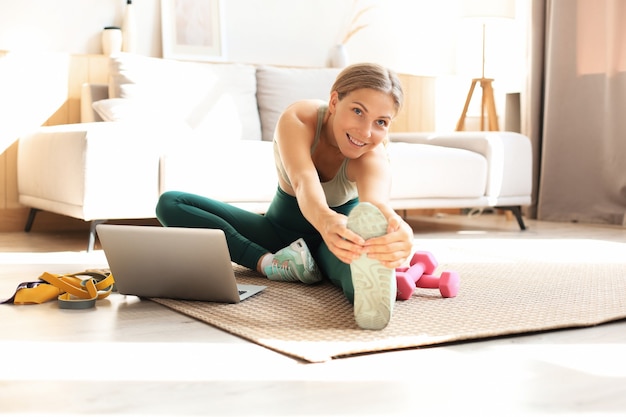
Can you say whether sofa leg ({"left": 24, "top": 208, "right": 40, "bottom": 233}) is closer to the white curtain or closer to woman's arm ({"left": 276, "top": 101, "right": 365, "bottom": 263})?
woman's arm ({"left": 276, "top": 101, "right": 365, "bottom": 263})

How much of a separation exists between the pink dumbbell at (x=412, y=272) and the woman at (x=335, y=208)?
5.1 inches

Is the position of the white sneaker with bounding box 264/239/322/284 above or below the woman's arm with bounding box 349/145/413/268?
below

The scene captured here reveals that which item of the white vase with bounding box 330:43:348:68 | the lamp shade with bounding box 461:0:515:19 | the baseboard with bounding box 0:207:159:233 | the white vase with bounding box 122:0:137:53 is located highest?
the lamp shade with bounding box 461:0:515:19

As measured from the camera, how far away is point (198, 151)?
3064 mm

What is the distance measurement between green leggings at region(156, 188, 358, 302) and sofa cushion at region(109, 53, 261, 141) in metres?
1.14

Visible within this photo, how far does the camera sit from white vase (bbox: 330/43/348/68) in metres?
4.37

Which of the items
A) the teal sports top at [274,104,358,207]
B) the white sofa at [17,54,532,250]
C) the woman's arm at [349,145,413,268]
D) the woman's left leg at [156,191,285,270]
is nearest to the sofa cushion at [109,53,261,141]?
the white sofa at [17,54,532,250]

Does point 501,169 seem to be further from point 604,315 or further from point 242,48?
point 604,315

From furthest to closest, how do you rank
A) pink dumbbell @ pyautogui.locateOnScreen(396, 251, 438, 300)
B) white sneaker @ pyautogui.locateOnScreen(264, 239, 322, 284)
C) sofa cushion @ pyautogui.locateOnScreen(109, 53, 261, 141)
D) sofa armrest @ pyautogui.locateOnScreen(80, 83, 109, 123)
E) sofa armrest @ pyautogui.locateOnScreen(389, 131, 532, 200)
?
1. sofa armrest @ pyautogui.locateOnScreen(389, 131, 532, 200)
2. sofa armrest @ pyautogui.locateOnScreen(80, 83, 109, 123)
3. sofa cushion @ pyautogui.locateOnScreen(109, 53, 261, 141)
4. white sneaker @ pyautogui.locateOnScreen(264, 239, 322, 284)
5. pink dumbbell @ pyautogui.locateOnScreen(396, 251, 438, 300)

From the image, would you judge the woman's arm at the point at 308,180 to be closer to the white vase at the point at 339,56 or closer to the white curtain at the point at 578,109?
the white vase at the point at 339,56

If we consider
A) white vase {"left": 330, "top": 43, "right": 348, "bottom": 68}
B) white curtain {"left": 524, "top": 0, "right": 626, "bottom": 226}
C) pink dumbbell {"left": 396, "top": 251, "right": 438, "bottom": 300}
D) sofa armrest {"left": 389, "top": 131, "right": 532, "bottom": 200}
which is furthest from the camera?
white vase {"left": 330, "top": 43, "right": 348, "bottom": 68}

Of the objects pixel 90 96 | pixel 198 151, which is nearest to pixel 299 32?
pixel 90 96

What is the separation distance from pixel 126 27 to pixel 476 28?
200 centimetres

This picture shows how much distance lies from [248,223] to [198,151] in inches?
32.0
